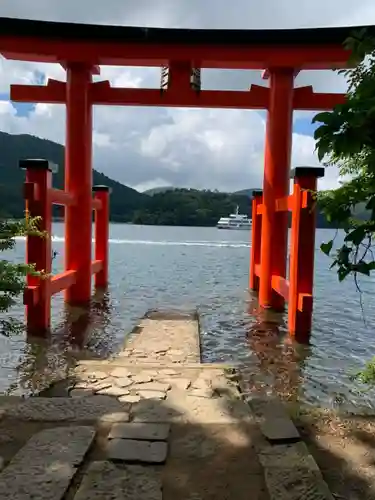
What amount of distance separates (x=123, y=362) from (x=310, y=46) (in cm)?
548

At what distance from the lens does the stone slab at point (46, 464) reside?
2.08 metres

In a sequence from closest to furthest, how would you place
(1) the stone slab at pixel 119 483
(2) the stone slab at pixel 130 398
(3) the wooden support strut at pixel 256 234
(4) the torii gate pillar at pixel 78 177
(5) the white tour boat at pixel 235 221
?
1. (1) the stone slab at pixel 119 483
2. (2) the stone slab at pixel 130 398
3. (4) the torii gate pillar at pixel 78 177
4. (3) the wooden support strut at pixel 256 234
5. (5) the white tour boat at pixel 235 221

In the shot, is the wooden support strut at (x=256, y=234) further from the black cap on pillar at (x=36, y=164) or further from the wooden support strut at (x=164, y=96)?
the black cap on pillar at (x=36, y=164)

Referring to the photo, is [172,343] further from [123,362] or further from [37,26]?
[37,26]

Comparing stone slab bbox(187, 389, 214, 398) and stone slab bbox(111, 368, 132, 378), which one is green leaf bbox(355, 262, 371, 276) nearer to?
stone slab bbox(187, 389, 214, 398)

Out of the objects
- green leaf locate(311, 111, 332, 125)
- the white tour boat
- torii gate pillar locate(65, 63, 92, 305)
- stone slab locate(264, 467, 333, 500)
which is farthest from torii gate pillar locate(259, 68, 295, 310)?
the white tour boat

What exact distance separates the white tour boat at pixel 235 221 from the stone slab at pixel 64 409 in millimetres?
52622

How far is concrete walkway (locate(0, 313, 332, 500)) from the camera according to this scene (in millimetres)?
2158

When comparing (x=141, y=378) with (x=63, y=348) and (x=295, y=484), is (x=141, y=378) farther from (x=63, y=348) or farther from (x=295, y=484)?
(x=295, y=484)

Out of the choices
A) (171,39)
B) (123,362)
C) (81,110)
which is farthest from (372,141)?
(81,110)

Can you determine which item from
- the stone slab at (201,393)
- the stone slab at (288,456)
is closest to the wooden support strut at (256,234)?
the stone slab at (201,393)

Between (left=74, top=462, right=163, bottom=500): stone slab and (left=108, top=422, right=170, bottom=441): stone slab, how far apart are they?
13.1 inches

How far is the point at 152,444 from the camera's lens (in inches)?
103

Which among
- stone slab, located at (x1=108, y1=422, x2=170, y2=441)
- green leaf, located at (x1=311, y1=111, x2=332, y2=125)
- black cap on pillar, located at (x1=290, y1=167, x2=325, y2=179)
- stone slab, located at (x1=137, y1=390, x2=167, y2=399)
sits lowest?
stone slab, located at (x1=137, y1=390, x2=167, y2=399)
